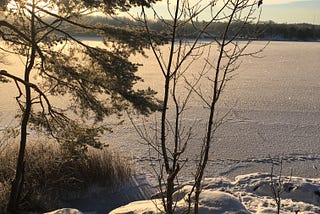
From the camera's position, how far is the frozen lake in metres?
8.07

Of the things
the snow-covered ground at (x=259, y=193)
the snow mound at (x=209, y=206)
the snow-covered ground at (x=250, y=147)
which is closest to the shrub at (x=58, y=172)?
the snow-covered ground at (x=250, y=147)

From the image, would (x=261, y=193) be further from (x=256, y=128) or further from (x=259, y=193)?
(x=256, y=128)

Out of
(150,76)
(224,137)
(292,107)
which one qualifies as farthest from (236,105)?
(150,76)

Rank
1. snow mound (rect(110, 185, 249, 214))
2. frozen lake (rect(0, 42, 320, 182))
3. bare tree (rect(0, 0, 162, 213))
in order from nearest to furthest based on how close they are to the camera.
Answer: snow mound (rect(110, 185, 249, 214)) → bare tree (rect(0, 0, 162, 213)) → frozen lake (rect(0, 42, 320, 182))

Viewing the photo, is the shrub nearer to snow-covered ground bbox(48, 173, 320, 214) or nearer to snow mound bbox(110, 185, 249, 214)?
snow-covered ground bbox(48, 173, 320, 214)

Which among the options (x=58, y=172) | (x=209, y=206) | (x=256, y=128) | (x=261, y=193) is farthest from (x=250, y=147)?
(x=209, y=206)

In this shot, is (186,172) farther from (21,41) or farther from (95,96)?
(21,41)

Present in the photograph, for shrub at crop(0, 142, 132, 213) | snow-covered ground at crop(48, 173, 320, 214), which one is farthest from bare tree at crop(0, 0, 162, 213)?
snow-covered ground at crop(48, 173, 320, 214)

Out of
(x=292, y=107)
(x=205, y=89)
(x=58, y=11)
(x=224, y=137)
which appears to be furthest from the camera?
(x=205, y=89)

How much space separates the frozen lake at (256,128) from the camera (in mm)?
8070

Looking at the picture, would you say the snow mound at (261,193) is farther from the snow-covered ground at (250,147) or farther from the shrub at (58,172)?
the shrub at (58,172)

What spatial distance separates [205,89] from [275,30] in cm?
3557

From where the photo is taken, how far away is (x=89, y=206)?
21.7ft

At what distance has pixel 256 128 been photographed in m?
10.5
